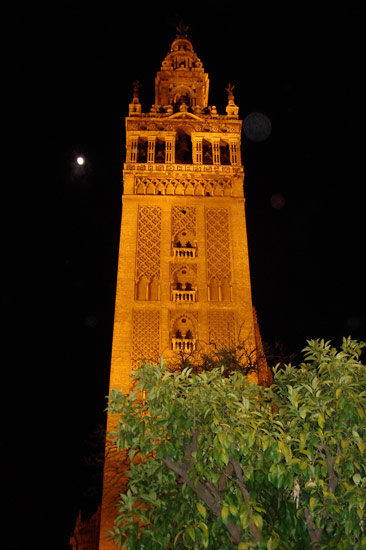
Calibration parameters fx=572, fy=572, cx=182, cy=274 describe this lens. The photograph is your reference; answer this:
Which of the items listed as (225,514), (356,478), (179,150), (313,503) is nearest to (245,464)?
(225,514)

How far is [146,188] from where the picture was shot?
24250 mm

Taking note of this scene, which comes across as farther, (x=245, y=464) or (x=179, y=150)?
(x=179, y=150)

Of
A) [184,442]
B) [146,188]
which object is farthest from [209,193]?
[184,442]

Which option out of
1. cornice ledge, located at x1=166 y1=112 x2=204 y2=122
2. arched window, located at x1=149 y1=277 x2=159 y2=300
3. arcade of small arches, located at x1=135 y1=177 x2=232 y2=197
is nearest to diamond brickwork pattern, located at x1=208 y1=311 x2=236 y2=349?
arched window, located at x1=149 y1=277 x2=159 y2=300

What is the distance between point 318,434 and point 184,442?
1.69 m

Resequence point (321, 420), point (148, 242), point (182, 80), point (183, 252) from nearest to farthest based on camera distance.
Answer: point (321, 420) < point (183, 252) < point (148, 242) < point (182, 80)

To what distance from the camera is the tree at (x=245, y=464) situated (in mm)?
6645

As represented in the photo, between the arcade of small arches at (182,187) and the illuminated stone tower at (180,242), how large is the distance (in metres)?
0.04

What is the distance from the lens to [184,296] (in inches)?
858

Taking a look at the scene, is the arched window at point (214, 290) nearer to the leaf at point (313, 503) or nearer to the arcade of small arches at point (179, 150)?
the arcade of small arches at point (179, 150)

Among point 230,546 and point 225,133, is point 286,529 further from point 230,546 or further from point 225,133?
point 225,133

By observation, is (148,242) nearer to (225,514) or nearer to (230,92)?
(230,92)

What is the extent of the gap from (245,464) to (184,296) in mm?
14860

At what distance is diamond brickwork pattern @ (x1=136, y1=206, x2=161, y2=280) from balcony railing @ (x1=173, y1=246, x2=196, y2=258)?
0.71 meters
